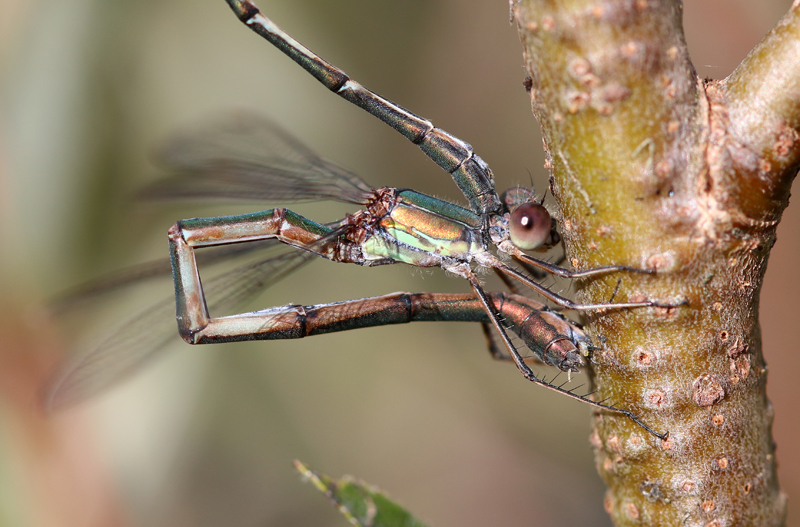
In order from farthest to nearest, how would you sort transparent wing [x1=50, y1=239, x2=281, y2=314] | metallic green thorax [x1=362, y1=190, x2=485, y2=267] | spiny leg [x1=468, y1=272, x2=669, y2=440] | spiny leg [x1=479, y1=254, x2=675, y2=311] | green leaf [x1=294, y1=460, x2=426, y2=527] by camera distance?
transparent wing [x1=50, y1=239, x2=281, y2=314], metallic green thorax [x1=362, y1=190, x2=485, y2=267], spiny leg [x1=468, y1=272, x2=669, y2=440], green leaf [x1=294, y1=460, x2=426, y2=527], spiny leg [x1=479, y1=254, x2=675, y2=311]

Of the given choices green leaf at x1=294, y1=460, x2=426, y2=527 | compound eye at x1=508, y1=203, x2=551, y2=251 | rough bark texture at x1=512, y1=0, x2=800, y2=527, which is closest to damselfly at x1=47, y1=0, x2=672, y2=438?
compound eye at x1=508, y1=203, x2=551, y2=251

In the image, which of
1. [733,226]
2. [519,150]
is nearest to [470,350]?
[519,150]

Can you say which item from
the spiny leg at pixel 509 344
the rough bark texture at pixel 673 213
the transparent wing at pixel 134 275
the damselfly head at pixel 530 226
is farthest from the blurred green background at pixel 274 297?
the rough bark texture at pixel 673 213

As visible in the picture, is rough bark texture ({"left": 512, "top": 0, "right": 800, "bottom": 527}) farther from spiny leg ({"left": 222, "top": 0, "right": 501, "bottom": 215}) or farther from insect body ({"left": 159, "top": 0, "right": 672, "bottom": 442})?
spiny leg ({"left": 222, "top": 0, "right": 501, "bottom": 215})

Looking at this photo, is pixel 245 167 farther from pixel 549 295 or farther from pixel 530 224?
pixel 549 295

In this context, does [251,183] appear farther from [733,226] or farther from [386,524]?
[733,226]

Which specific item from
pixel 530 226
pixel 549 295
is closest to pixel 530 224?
pixel 530 226
